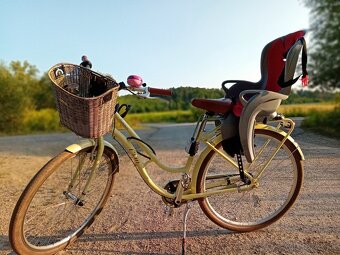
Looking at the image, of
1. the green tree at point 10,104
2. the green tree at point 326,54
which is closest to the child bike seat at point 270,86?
the green tree at point 326,54

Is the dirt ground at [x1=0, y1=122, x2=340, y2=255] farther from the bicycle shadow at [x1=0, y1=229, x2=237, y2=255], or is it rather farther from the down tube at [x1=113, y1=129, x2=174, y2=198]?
the down tube at [x1=113, y1=129, x2=174, y2=198]

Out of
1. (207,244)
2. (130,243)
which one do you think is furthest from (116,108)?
(207,244)

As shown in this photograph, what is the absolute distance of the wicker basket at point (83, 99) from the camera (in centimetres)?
210

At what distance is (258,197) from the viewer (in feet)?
11.3

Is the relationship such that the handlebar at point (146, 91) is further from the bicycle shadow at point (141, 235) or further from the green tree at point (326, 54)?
the green tree at point (326, 54)

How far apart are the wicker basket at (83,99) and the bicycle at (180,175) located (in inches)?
8.3

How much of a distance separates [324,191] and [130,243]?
7.72 feet

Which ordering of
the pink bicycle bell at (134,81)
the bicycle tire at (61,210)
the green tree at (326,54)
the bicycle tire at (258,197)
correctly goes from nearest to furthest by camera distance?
the bicycle tire at (61,210) < the pink bicycle bell at (134,81) < the bicycle tire at (258,197) < the green tree at (326,54)

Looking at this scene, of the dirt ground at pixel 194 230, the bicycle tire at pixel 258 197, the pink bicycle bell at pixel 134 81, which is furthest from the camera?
the bicycle tire at pixel 258 197

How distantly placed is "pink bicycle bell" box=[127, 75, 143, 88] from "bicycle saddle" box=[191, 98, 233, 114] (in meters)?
0.42

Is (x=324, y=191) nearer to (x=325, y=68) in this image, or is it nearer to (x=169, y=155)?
(x=169, y=155)

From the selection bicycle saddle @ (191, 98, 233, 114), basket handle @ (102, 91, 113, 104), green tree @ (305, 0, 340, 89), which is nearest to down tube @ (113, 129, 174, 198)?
basket handle @ (102, 91, 113, 104)

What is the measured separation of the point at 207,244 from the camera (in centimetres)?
262

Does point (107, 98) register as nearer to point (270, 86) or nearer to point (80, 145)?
point (80, 145)
